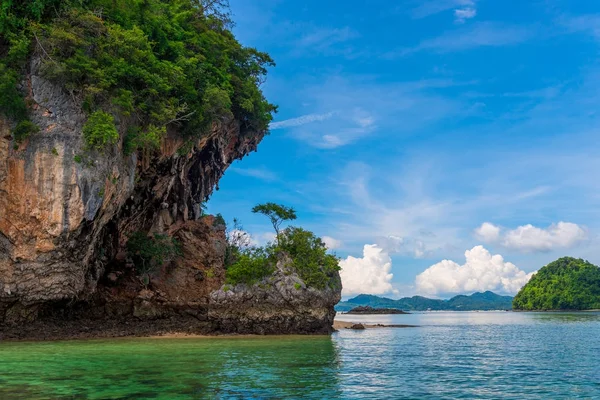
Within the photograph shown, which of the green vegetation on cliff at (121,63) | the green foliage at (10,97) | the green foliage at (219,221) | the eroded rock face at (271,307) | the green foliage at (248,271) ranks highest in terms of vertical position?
the green vegetation on cliff at (121,63)

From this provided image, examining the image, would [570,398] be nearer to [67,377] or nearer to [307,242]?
[67,377]

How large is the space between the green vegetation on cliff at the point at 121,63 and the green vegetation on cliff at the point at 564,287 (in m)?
103

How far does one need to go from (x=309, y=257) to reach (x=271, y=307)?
485cm

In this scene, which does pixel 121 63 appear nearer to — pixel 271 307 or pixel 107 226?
pixel 107 226

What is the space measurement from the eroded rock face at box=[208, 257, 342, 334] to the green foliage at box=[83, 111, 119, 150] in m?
13.8

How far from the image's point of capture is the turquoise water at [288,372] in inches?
484

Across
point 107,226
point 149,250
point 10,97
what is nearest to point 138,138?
point 10,97

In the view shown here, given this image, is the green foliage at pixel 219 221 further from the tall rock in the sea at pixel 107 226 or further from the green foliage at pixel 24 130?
the green foliage at pixel 24 130

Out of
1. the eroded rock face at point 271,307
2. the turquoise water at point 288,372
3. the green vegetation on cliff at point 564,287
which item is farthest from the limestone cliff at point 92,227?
the green vegetation on cliff at point 564,287

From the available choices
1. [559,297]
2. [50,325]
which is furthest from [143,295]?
[559,297]

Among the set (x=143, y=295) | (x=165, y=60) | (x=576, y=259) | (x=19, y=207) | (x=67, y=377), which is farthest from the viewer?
(x=576, y=259)

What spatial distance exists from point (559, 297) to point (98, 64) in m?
113

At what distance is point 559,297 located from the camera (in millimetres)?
109500

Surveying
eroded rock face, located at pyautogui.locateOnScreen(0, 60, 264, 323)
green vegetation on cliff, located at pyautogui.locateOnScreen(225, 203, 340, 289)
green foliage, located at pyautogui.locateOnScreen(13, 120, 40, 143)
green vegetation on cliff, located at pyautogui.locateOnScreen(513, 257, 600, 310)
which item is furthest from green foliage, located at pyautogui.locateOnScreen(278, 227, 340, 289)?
green vegetation on cliff, located at pyautogui.locateOnScreen(513, 257, 600, 310)
